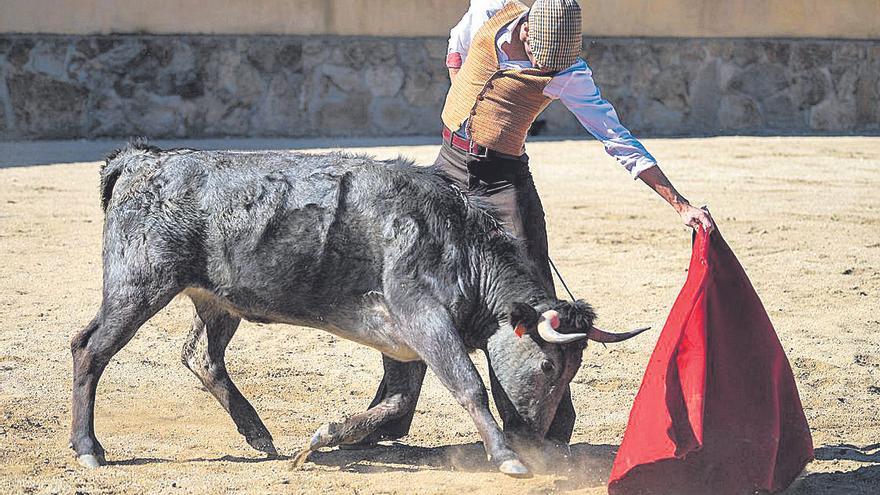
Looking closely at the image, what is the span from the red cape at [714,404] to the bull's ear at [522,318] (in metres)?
0.45

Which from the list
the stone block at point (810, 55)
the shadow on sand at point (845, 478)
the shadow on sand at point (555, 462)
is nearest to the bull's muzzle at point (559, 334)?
the shadow on sand at point (555, 462)

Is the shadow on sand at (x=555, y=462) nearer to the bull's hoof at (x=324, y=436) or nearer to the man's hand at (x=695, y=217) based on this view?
the bull's hoof at (x=324, y=436)

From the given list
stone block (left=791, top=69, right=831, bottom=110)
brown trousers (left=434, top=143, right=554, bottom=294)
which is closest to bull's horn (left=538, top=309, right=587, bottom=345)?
brown trousers (left=434, top=143, right=554, bottom=294)

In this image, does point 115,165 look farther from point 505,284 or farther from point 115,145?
point 115,145

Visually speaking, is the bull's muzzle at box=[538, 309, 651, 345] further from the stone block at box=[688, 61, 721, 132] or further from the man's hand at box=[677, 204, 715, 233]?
the stone block at box=[688, 61, 721, 132]

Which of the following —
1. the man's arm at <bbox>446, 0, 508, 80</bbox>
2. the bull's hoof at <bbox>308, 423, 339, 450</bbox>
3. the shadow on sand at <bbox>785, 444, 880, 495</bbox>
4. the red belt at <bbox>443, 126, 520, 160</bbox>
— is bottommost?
the bull's hoof at <bbox>308, 423, 339, 450</bbox>

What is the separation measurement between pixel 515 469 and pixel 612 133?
4.02ft

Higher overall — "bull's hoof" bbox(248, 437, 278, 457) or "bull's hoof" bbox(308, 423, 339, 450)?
"bull's hoof" bbox(308, 423, 339, 450)

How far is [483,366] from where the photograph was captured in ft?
19.6

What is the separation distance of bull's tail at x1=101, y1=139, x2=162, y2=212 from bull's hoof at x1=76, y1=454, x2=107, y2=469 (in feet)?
3.23

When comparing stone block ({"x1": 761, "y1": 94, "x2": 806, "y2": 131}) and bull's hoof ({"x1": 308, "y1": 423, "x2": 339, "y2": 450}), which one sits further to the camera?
stone block ({"x1": 761, "y1": 94, "x2": 806, "y2": 131})

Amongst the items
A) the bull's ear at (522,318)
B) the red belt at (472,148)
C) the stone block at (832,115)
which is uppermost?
the red belt at (472,148)

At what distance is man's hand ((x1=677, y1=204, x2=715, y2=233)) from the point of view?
14.2 feet

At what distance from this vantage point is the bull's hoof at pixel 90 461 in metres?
4.55
